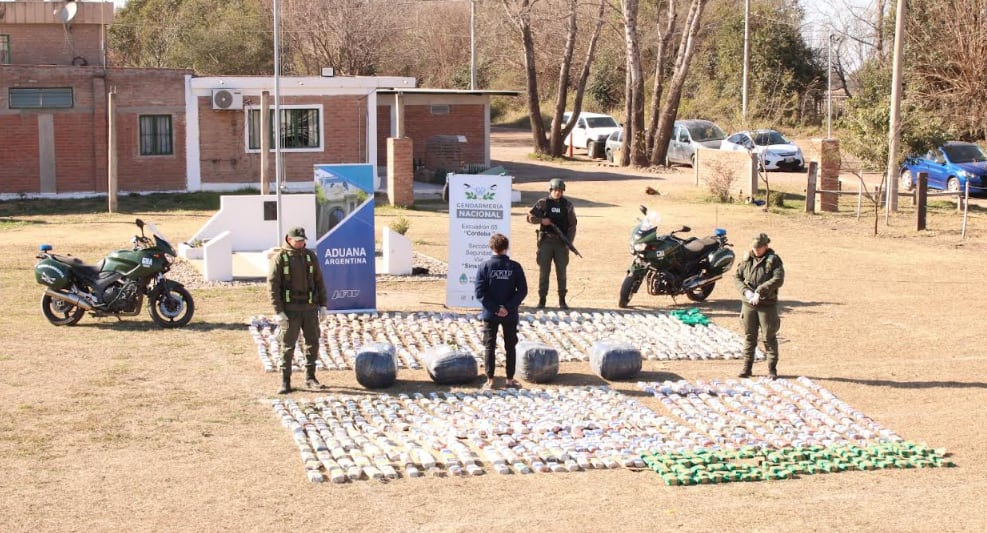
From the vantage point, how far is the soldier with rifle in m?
16.2

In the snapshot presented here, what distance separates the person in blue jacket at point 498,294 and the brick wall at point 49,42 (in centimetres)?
2668

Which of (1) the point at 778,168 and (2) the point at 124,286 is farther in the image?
(1) the point at 778,168

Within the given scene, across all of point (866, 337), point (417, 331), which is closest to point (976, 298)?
point (866, 337)

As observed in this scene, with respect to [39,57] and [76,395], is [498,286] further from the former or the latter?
[39,57]

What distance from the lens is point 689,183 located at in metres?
36.6

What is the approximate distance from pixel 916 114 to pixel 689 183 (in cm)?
907

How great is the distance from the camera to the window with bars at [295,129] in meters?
33.3

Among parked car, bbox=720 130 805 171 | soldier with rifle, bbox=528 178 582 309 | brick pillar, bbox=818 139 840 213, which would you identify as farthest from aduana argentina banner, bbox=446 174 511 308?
parked car, bbox=720 130 805 171

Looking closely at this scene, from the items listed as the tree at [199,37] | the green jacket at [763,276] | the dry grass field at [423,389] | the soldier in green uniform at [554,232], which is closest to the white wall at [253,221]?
the dry grass field at [423,389]

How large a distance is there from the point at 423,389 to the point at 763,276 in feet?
12.0

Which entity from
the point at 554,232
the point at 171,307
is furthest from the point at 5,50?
the point at 554,232

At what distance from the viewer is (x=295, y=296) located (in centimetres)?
1197

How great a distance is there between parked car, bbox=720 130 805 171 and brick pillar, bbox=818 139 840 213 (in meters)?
8.93

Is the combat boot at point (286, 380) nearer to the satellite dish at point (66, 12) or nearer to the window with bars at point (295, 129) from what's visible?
the window with bars at point (295, 129)
